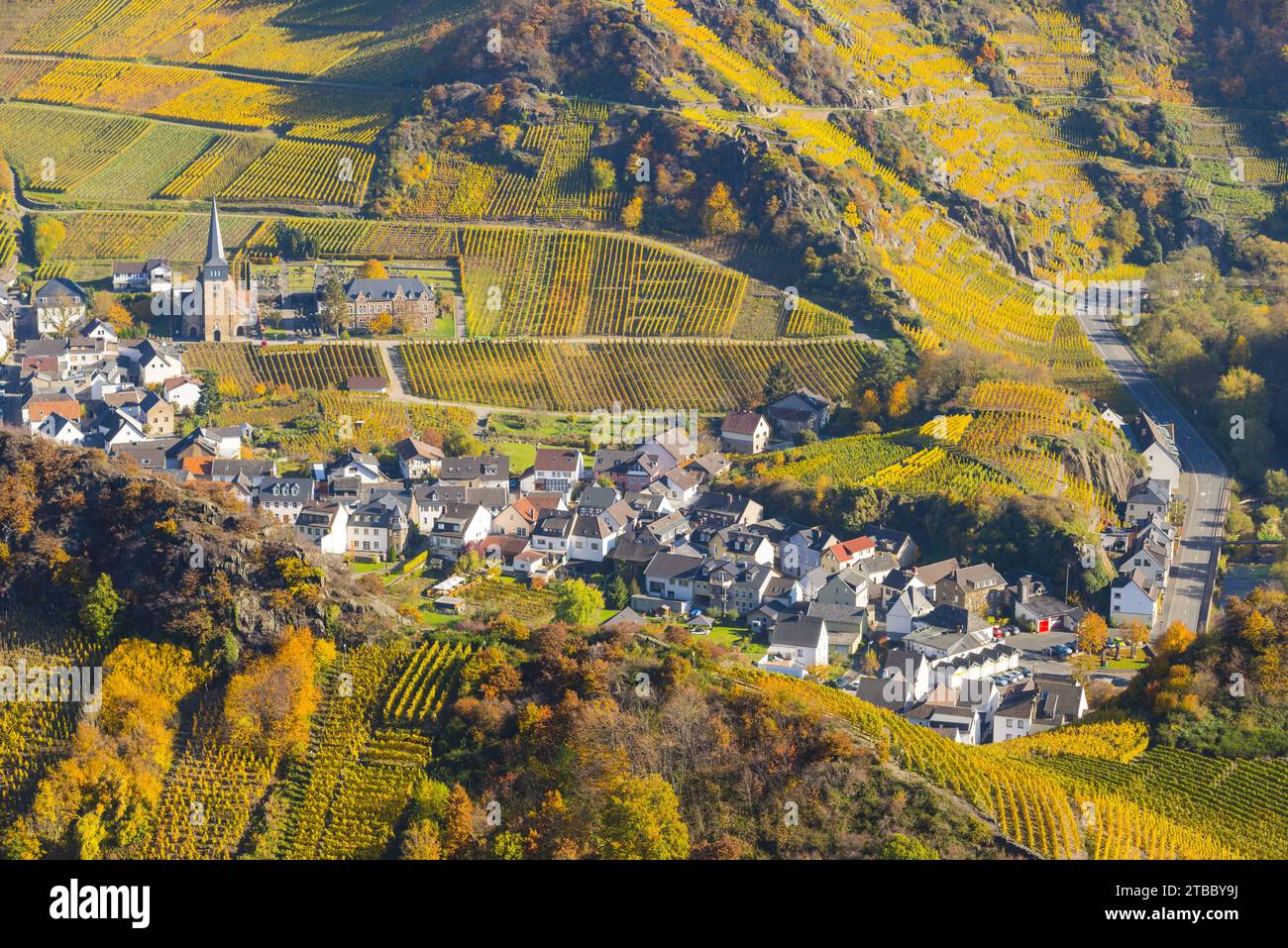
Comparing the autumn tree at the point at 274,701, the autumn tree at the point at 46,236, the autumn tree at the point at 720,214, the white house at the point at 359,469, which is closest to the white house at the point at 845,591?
the white house at the point at 359,469

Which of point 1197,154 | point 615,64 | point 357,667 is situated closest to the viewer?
point 357,667

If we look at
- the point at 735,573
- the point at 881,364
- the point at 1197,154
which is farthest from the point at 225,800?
the point at 1197,154

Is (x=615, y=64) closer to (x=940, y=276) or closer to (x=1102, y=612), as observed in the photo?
(x=940, y=276)

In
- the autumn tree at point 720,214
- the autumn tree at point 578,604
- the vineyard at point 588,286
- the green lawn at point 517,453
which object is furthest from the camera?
the autumn tree at point 720,214

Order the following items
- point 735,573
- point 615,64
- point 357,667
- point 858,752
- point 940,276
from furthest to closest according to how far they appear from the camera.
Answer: point 615,64 < point 940,276 < point 735,573 < point 357,667 < point 858,752

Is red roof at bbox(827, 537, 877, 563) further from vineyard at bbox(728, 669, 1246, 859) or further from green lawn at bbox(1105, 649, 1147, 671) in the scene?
vineyard at bbox(728, 669, 1246, 859)

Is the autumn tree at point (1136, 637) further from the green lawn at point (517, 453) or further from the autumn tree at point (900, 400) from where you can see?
the green lawn at point (517, 453)
